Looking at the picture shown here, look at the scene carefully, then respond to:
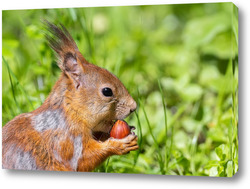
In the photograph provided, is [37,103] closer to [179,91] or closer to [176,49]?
[179,91]

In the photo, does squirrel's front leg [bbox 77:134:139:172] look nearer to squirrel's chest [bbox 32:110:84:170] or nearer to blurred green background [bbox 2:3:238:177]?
squirrel's chest [bbox 32:110:84:170]

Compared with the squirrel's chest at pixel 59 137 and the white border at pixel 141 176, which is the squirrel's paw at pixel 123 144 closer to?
the squirrel's chest at pixel 59 137

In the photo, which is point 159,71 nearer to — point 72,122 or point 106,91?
point 106,91

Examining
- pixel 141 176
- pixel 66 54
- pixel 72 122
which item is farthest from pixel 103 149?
pixel 66 54

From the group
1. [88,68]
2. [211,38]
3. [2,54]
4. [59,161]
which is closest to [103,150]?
→ [59,161]

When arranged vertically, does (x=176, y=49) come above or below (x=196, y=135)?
above
